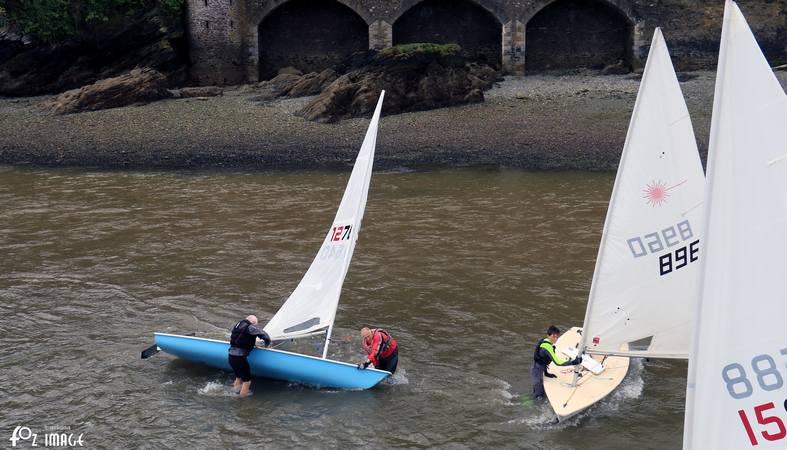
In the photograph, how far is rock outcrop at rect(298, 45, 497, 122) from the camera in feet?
119

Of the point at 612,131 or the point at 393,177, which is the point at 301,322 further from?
the point at 612,131

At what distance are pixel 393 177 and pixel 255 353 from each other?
1742cm

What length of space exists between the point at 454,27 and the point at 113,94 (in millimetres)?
18720

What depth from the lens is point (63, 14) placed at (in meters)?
41.3

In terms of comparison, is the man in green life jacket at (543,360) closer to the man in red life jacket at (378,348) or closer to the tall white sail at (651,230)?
the tall white sail at (651,230)

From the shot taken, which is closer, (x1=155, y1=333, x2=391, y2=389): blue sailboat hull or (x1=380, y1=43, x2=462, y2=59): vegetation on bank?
(x1=155, y1=333, x2=391, y2=389): blue sailboat hull

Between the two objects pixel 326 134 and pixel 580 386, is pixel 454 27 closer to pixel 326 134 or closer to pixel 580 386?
pixel 326 134

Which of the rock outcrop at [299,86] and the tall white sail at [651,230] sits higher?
the rock outcrop at [299,86]

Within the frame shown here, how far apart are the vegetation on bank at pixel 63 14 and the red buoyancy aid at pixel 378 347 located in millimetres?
33343

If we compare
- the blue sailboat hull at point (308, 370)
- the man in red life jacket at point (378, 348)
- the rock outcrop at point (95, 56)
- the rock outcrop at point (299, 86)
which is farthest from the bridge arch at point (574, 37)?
the blue sailboat hull at point (308, 370)

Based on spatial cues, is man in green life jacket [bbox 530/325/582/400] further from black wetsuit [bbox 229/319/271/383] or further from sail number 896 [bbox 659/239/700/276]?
black wetsuit [bbox 229/319/271/383]

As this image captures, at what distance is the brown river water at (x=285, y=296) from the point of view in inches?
504

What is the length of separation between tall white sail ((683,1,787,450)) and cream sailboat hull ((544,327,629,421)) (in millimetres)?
5732

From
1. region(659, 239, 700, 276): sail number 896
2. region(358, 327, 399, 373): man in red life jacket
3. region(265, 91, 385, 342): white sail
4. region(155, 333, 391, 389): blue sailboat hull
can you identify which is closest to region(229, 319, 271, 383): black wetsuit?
region(155, 333, 391, 389): blue sailboat hull
